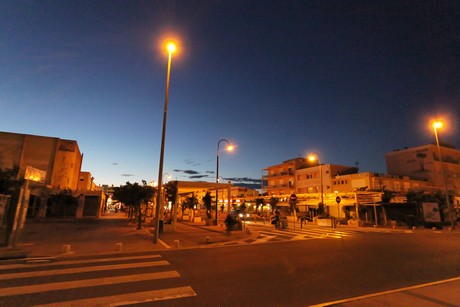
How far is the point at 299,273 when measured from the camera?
25.8 feet

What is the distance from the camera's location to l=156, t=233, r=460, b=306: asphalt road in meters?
5.91

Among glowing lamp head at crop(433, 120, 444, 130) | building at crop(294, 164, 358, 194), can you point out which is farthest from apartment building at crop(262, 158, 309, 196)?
glowing lamp head at crop(433, 120, 444, 130)

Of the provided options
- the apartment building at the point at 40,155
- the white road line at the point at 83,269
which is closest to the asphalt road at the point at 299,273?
the white road line at the point at 83,269

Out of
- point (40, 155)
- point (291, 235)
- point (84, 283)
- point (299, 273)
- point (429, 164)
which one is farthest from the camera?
point (429, 164)

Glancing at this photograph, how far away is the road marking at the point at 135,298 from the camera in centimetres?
534

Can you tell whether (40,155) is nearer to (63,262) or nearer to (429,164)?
(63,262)

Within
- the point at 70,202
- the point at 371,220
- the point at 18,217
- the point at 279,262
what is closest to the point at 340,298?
the point at 279,262

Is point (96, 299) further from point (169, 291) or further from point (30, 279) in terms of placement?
point (30, 279)

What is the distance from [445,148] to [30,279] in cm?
7385

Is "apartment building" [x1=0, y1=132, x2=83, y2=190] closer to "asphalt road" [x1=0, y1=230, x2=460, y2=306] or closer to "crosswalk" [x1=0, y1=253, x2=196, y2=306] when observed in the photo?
"crosswalk" [x1=0, y1=253, x2=196, y2=306]

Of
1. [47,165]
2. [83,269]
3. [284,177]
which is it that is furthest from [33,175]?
[284,177]

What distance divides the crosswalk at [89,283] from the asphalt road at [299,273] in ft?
2.01

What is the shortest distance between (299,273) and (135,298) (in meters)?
4.67

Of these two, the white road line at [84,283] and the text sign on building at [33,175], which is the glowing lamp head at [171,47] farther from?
the white road line at [84,283]
